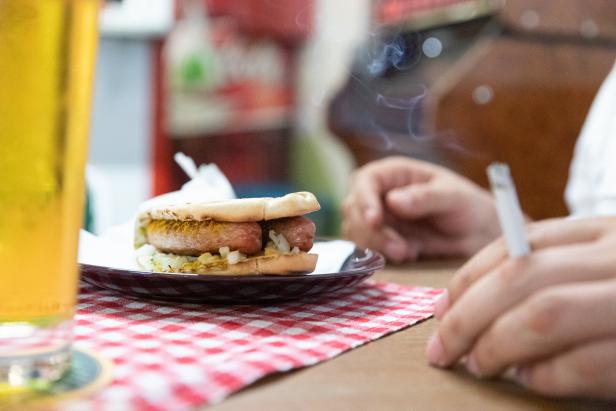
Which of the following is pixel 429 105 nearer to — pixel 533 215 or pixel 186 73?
pixel 533 215

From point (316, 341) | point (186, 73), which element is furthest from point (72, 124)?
point (186, 73)

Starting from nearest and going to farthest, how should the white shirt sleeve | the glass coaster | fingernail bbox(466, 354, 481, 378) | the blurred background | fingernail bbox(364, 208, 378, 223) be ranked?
the glass coaster, fingernail bbox(466, 354, 481, 378), fingernail bbox(364, 208, 378, 223), the white shirt sleeve, the blurred background

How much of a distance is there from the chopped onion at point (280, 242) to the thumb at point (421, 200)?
1.53ft

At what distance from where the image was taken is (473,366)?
0.55 meters

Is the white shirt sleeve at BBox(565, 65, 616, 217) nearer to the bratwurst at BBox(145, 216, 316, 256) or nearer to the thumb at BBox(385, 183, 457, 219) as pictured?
the thumb at BBox(385, 183, 457, 219)

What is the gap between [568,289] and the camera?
19.2 inches

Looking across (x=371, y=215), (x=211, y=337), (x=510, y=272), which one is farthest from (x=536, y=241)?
(x=371, y=215)

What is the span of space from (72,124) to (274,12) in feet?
13.9

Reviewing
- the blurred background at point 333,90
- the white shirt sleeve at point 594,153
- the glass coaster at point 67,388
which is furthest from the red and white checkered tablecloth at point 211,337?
the white shirt sleeve at point 594,153

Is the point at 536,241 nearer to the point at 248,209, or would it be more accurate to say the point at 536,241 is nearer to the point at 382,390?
the point at 382,390

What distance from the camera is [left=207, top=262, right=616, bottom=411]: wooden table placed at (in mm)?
477

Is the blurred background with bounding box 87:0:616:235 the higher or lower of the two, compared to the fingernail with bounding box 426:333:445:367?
higher

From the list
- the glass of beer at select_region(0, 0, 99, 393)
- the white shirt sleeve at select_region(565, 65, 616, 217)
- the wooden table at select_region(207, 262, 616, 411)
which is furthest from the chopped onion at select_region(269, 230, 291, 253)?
the white shirt sleeve at select_region(565, 65, 616, 217)

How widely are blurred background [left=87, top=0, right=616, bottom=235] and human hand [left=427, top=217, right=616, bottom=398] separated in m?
0.35
